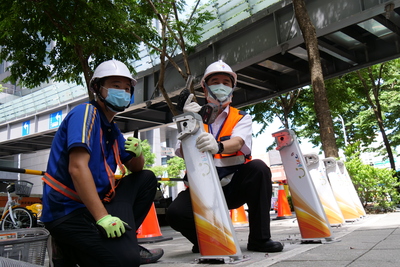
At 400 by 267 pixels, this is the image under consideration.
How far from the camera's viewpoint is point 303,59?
12.1m

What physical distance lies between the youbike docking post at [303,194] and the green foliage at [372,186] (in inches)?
215

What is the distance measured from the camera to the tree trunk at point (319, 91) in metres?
7.41

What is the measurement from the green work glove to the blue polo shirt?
0.24 meters

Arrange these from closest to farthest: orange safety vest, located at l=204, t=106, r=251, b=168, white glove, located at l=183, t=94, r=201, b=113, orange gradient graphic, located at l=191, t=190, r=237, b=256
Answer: orange gradient graphic, located at l=191, t=190, r=237, b=256 < white glove, located at l=183, t=94, r=201, b=113 < orange safety vest, located at l=204, t=106, r=251, b=168

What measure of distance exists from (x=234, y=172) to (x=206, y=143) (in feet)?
2.08

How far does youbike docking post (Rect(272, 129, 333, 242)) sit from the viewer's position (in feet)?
11.2

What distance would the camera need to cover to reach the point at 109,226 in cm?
197

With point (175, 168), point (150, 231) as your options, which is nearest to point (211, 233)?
point (150, 231)

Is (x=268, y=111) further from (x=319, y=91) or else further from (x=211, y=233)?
(x=211, y=233)

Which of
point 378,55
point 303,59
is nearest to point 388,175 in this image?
point 378,55

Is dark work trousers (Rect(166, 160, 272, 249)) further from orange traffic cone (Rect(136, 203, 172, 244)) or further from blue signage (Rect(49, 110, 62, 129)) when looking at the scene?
blue signage (Rect(49, 110, 62, 129))

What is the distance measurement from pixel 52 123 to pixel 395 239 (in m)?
20.3

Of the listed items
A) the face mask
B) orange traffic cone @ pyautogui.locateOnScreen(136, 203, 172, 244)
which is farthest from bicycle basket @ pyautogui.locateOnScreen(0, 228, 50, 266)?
orange traffic cone @ pyautogui.locateOnScreen(136, 203, 172, 244)

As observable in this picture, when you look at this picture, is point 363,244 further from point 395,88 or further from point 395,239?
point 395,88
